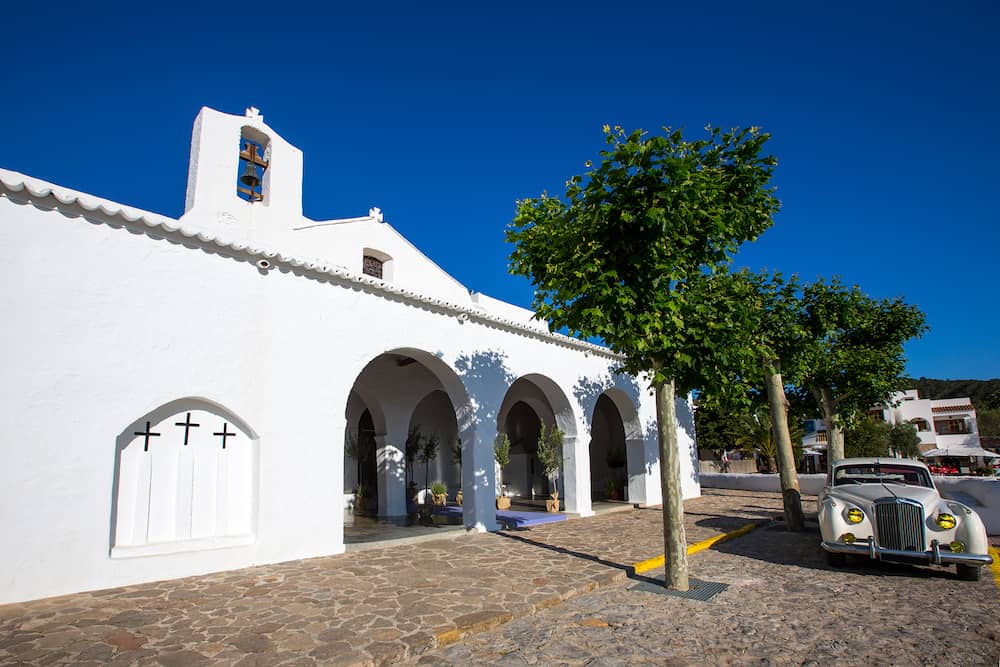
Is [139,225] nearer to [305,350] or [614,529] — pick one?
[305,350]

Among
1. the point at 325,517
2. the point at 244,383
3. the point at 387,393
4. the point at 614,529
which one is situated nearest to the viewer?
the point at 244,383

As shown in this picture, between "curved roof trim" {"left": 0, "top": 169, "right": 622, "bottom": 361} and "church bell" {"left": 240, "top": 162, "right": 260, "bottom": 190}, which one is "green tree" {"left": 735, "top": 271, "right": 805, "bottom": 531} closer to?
"curved roof trim" {"left": 0, "top": 169, "right": 622, "bottom": 361}

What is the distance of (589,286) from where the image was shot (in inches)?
251

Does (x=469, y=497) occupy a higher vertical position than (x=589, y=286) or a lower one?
lower

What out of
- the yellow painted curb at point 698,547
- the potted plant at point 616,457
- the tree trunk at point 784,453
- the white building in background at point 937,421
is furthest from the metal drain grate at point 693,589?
the white building in background at point 937,421

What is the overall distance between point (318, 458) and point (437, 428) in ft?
27.2

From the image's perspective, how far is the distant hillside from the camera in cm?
6556

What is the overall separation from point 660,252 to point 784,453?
22.5 ft

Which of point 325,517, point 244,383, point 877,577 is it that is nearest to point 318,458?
point 325,517

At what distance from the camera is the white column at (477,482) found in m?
10.3

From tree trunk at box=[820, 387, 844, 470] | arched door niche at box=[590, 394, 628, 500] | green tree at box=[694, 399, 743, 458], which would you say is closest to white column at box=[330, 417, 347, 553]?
arched door niche at box=[590, 394, 628, 500]

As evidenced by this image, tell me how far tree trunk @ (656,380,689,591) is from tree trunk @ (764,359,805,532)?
16.9ft

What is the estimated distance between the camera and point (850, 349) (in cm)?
1348

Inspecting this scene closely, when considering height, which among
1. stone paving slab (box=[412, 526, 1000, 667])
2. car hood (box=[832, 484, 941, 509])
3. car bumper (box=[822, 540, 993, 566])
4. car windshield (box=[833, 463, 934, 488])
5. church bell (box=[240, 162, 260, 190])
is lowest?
stone paving slab (box=[412, 526, 1000, 667])
